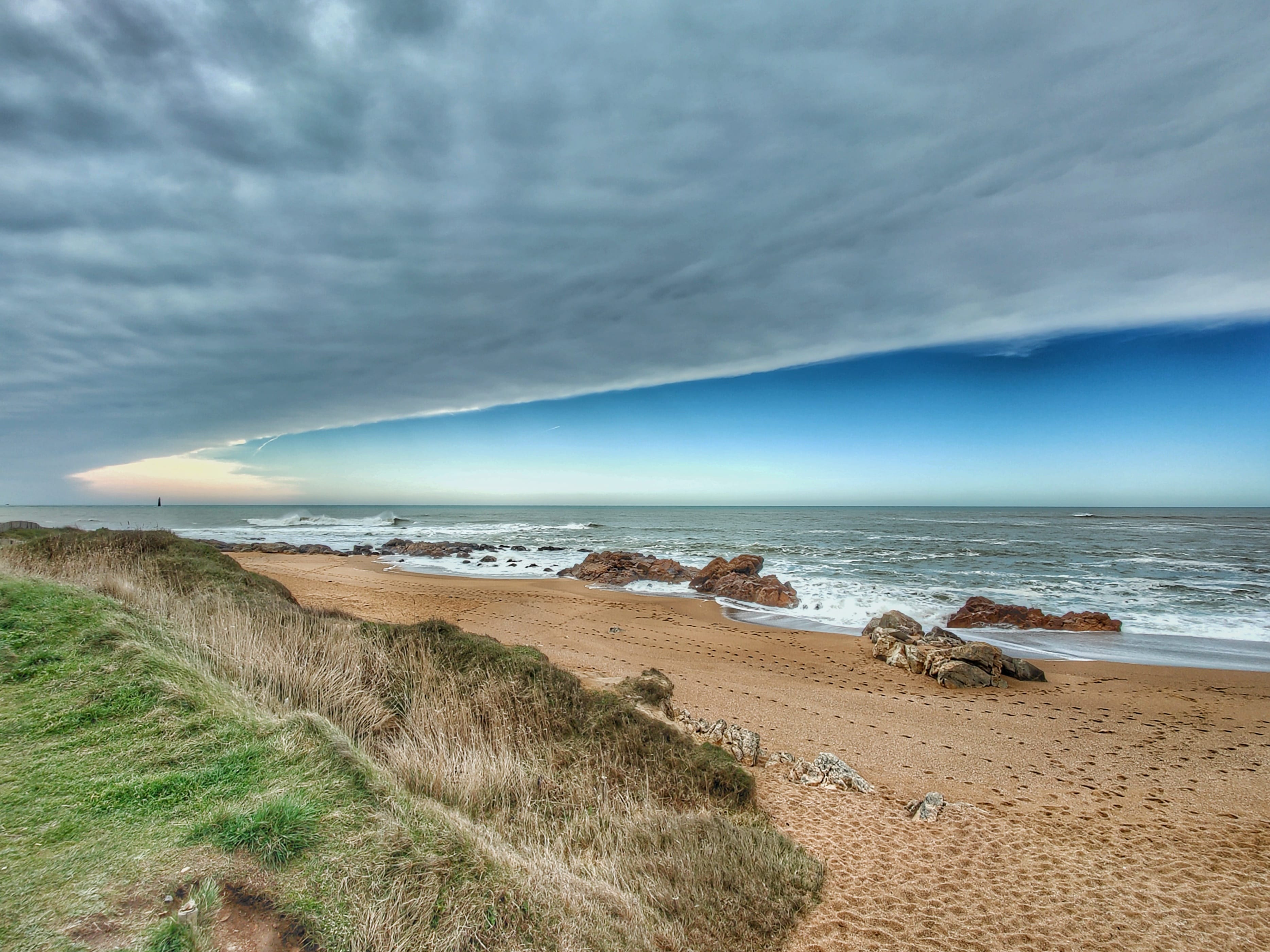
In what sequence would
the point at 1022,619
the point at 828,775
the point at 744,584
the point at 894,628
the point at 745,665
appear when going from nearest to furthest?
1. the point at 828,775
2. the point at 745,665
3. the point at 894,628
4. the point at 1022,619
5. the point at 744,584

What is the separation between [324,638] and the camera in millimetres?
7941

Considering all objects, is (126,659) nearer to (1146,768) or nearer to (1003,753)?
(1003,753)

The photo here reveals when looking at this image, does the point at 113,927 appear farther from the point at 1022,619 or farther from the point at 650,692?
the point at 1022,619

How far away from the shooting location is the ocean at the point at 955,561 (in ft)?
51.1

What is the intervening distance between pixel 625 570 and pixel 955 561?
62.4ft

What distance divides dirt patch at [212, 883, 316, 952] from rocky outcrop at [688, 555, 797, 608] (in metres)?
18.2

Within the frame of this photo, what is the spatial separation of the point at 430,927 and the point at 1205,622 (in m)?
22.5

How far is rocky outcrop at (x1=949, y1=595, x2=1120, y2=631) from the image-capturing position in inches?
630

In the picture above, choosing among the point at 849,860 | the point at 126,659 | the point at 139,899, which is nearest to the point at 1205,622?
the point at 849,860

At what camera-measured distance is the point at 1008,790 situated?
Result: 6.50m

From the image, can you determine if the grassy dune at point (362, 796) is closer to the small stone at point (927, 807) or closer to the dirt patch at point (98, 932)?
the dirt patch at point (98, 932)

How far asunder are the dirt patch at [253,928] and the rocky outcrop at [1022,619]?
1798cm

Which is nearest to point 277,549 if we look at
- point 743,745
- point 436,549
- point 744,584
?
point 436,549

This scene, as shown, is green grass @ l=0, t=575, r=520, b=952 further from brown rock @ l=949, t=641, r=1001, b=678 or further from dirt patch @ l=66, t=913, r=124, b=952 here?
brown rock @ l=949, t=641, r=1001, b=678
